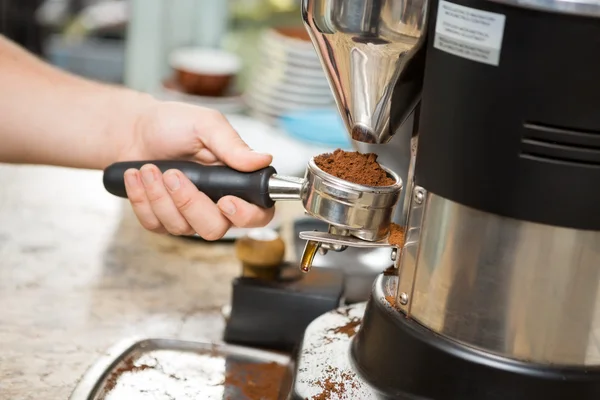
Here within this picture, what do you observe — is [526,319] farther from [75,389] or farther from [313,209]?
[75,389]

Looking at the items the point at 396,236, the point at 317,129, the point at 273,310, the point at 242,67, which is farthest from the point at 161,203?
the point at 242,67

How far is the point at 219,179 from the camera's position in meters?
0.75

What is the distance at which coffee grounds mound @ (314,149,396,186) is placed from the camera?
25.3 inches

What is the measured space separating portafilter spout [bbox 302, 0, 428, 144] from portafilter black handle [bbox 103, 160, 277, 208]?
0.12m

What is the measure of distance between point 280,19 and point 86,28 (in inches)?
22.5

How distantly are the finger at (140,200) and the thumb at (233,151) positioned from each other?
0.08 metres

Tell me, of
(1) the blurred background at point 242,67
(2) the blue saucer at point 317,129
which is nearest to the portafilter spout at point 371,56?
(1) the blurred background at point 242,67

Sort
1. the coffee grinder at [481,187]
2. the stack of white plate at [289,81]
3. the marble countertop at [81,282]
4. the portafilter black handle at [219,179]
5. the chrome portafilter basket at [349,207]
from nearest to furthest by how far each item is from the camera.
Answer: the coffee grinder at [481,187] → the chrome portafilter basket at [349,207] → the portafilter black handle at [219,179] → the marble countertop at [81,282] → the stack of white plate at [289,81]

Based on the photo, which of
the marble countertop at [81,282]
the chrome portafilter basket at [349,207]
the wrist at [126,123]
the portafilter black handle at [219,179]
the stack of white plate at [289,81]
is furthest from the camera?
the stack of white plate at [289,81]

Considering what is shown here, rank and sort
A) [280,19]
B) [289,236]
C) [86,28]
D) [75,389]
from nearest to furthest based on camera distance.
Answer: [75,389]
[289,236]
[280,19]
[86,28]

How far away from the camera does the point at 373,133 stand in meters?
0.64

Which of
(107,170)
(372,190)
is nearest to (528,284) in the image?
(372,190)

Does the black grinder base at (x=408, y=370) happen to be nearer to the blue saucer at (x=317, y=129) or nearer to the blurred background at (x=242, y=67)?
the blurred background at (x=242, y=67)

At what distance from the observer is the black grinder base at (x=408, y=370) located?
599mm
